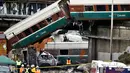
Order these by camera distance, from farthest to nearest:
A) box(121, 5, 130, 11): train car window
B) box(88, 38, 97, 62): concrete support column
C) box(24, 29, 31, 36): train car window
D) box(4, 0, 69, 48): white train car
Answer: box(24, 29, 31, 36): train car window < box(4, 0, 69, 48): white train car < box(88, 38, 97, 62): concrete support column < box(121, 5, 130, 11): train car window

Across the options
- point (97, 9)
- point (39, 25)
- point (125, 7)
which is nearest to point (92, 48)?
point (97, 9)

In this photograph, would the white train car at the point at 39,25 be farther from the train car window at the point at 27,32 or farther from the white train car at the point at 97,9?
the white train car at the point at 97,9

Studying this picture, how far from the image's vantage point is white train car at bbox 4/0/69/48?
32.0 meters

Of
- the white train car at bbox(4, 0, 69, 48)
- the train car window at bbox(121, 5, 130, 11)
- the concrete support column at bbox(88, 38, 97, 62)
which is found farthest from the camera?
the white train car at bbox(4, 0, 69, 48)

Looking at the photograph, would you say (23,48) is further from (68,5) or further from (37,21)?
(68,5)

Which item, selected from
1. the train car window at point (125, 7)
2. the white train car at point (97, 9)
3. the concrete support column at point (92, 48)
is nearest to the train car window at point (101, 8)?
the white train car at point (97, 9)

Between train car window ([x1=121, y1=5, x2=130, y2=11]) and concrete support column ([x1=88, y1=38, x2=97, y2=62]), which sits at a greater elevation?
train car window ([x1=121, y1=5, x2=130, y2=11])

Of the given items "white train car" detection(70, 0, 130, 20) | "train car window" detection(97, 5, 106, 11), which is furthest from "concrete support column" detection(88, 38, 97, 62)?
"train car window" detection(97, 5, 106, 11)

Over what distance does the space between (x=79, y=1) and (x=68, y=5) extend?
0.96 metres

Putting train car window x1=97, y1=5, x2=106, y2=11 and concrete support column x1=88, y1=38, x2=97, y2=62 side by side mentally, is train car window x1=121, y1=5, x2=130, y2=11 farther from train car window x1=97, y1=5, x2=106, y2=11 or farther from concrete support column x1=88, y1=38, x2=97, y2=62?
concrete support column x1=88, y1=38, x2=97, y2=62

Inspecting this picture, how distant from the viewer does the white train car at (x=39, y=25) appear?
3197 centimetres

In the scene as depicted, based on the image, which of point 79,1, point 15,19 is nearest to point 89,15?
point 79,1

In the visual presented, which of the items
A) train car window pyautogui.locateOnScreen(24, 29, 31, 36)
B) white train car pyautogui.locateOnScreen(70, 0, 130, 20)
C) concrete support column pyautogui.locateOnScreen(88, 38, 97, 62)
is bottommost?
concrete support column pyautogui.locateOnScreen(88, 38, 97, 62)

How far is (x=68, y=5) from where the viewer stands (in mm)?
32469
